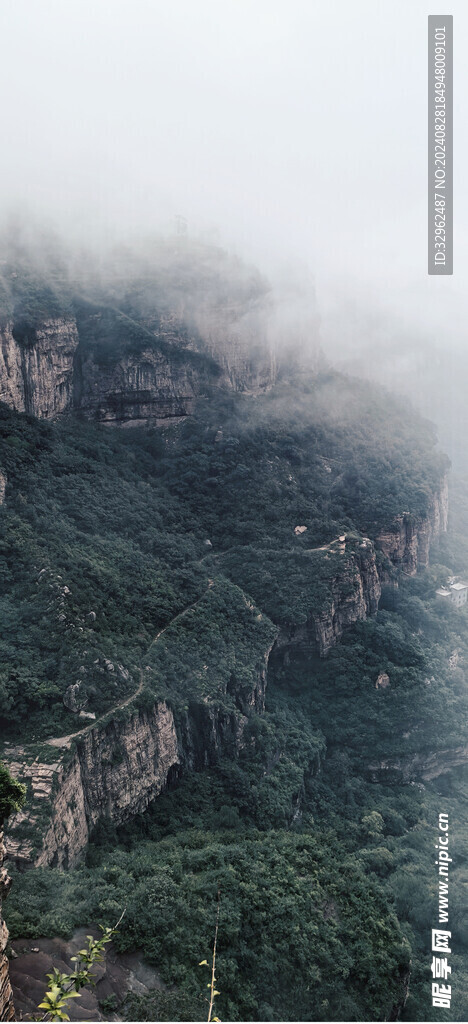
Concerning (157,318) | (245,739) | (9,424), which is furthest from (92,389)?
(245,739)

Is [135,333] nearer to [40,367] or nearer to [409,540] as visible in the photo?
[40,367]

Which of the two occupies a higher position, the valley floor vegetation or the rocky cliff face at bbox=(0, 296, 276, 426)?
the rocky cliff face at bbox=(0, 296, 276, 426)

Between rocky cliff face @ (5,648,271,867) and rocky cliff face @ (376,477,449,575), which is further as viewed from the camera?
rocky cliff face @ (376,477,449,575)

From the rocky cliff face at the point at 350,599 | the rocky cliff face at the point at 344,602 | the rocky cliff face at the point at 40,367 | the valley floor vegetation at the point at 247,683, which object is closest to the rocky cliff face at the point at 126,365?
the rocky cliff face at the point at 40,367

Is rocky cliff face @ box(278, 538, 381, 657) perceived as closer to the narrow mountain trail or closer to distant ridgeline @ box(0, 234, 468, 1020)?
distant ridgeline @ box(0, 234, 468, 1020)

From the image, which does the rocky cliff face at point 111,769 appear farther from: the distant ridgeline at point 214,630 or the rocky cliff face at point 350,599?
the rocky cliff face at point 350,599

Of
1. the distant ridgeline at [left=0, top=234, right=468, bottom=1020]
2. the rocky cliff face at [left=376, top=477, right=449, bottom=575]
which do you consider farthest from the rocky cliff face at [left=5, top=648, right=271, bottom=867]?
the rocky cliff face at [left=376, top=477, right=449, bottom=575]
